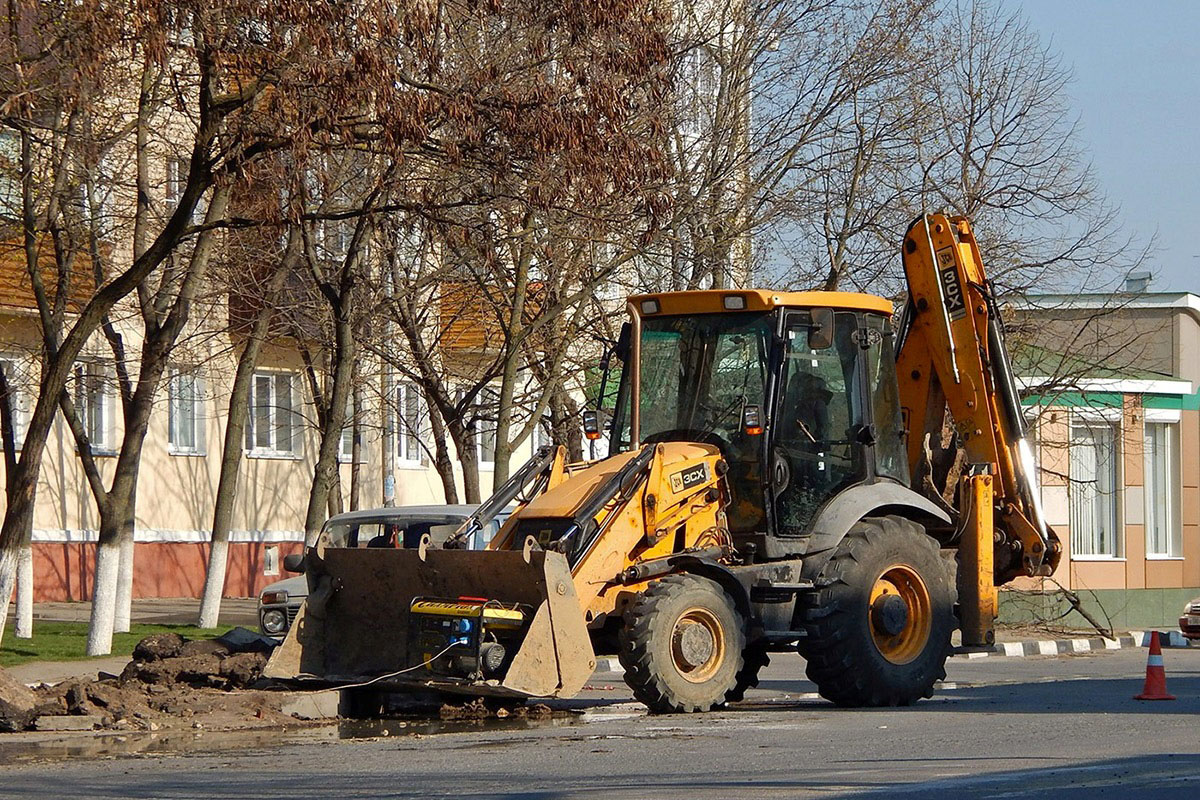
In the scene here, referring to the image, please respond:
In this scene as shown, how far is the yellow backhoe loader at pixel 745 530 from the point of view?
12.6 meters

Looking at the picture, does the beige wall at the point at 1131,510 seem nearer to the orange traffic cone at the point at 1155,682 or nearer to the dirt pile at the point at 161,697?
the orange traffic cone at the point at 1155,682

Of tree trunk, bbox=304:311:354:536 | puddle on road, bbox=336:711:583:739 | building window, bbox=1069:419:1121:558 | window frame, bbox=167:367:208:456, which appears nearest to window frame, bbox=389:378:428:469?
window frame, bbox=167:367:208:456

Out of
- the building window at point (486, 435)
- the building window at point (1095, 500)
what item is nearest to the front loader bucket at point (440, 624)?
the building window at point (486, 435)

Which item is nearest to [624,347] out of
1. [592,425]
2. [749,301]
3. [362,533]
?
[592,425]

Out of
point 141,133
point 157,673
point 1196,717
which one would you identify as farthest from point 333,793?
point 141,133

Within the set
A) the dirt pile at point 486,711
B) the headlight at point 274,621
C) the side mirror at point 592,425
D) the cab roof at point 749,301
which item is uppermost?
the cab roof at point 749,301

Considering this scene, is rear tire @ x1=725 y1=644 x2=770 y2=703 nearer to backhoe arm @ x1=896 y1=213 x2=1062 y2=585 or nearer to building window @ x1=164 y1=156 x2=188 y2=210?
backhoe arm @ x1=896 y1=213 x2=1062 y2=585

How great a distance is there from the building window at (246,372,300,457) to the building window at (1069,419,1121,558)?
14.7 m

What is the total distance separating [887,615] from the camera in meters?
13.9

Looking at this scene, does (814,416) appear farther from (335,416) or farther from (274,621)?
(335,416)

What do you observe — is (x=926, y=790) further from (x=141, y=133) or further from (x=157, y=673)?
(x=141, y=133)

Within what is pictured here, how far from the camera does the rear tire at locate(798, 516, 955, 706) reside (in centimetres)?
1361

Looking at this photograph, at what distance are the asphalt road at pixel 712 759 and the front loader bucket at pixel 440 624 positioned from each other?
16.1 inches

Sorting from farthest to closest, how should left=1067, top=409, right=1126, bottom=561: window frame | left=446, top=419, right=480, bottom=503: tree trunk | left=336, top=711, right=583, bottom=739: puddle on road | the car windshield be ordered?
left=1067, top=409, right=1126, bottom=561: window frame, left=446, top=419, right=480, bottom=503: tree trunk, the car windshield, left=336, top=711, right=583, bottom=739: puddle on road
